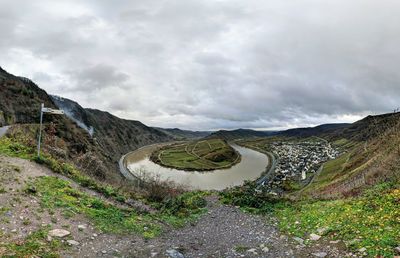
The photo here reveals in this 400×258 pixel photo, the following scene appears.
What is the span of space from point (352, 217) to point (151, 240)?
30.3 ft

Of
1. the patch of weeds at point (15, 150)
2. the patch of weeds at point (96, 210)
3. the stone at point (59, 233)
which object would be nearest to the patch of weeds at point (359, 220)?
the patch of weeds at point (96, 210)

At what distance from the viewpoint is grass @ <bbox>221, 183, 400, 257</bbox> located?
1214 centimetres

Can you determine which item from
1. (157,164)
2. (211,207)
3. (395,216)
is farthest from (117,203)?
(157,164)

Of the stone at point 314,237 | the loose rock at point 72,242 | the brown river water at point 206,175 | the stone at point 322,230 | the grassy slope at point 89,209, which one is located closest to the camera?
the grassy slope at point 89,209

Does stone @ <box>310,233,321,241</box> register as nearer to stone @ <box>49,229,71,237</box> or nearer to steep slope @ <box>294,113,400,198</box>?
steep slope @ <box>294,113,400,198</box>

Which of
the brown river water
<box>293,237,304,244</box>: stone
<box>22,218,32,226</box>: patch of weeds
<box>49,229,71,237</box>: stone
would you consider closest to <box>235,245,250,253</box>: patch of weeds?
<box>293,237,304,244</box>: stone

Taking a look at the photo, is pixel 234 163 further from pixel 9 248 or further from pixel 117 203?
pixel 9 248

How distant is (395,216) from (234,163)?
486 feet

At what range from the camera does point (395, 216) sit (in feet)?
45.4

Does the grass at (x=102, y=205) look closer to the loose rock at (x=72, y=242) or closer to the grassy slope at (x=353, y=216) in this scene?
the loose rock at (x=72, y=242)

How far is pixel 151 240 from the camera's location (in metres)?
14.5

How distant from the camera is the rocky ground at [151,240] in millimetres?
12398

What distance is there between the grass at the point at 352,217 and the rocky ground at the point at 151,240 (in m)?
0.76

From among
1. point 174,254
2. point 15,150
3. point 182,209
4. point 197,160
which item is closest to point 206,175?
point 197,160
